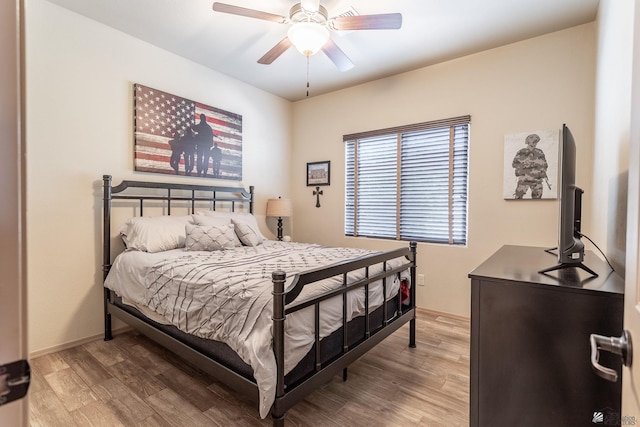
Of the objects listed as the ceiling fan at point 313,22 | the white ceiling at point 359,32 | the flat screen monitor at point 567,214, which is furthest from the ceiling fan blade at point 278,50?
the flat screen monitor at point 567,214

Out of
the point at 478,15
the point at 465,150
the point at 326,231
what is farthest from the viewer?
the point at 326,231

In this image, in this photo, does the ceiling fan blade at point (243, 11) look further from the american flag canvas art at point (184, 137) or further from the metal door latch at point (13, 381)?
the metal door latch at point (13, 381)

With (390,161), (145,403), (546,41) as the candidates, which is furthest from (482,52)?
(145,403)

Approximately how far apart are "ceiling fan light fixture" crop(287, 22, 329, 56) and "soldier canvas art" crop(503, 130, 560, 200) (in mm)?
2007

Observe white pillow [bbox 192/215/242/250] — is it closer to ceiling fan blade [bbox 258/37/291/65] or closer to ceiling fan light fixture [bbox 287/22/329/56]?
ceiling fan blade [bbox 258/37/291/65]

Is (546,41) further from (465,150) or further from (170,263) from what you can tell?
(170,263)

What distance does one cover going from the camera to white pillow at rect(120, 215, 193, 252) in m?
2.62

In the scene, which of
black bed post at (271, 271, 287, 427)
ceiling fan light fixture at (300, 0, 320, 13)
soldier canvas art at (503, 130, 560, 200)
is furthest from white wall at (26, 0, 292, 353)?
soldier canvas art at (503, 130, 560, 200)

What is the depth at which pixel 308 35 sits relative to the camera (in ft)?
6.98

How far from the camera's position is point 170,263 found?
215 centimetres

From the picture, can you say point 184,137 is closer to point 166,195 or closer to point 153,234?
point 166,195


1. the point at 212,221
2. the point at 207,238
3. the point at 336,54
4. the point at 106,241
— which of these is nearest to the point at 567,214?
the point at 336,54

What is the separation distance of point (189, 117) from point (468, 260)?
10.9 ft

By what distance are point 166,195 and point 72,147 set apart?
0.86 meters
